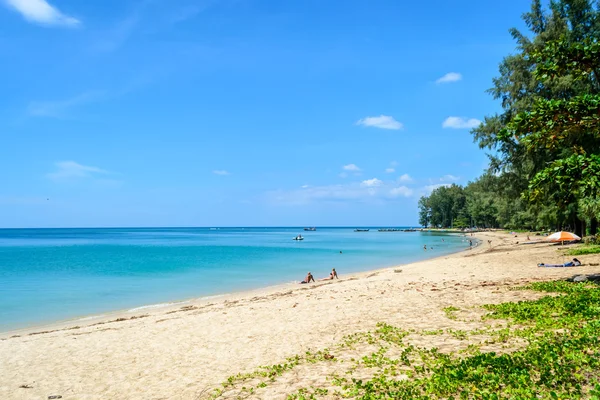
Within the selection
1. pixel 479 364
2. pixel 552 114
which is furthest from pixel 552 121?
pixel 479 364

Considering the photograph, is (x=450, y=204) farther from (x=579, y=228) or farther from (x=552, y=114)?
(x=552, y=114)

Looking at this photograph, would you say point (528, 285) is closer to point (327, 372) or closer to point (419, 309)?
point (419, 309)

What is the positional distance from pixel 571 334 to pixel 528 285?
860cm

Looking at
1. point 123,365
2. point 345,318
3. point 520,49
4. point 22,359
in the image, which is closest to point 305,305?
point 345,318

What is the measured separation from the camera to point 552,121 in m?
11.7

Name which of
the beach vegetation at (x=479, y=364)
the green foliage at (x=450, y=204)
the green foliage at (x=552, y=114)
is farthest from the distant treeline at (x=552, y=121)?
the green foliage at (x=450, y=204)

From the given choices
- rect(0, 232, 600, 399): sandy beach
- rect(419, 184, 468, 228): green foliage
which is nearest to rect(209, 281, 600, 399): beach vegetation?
rect(0, 232, 600, 399): sandy beach

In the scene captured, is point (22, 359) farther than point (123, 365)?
Yes

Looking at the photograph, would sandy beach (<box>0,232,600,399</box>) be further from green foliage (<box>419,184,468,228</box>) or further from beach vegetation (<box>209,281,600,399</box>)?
green foliage (<box>419,184,468,228</box>)

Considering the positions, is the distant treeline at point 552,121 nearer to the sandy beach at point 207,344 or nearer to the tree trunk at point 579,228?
the tree trunk at point 579,228

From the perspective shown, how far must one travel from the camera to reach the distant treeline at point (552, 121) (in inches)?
449

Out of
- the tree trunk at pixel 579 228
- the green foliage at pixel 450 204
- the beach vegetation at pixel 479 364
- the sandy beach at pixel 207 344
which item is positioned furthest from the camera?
the green foliage at pixel 450 204

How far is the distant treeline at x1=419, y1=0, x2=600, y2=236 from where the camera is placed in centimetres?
1141

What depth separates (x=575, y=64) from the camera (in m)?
12.1
